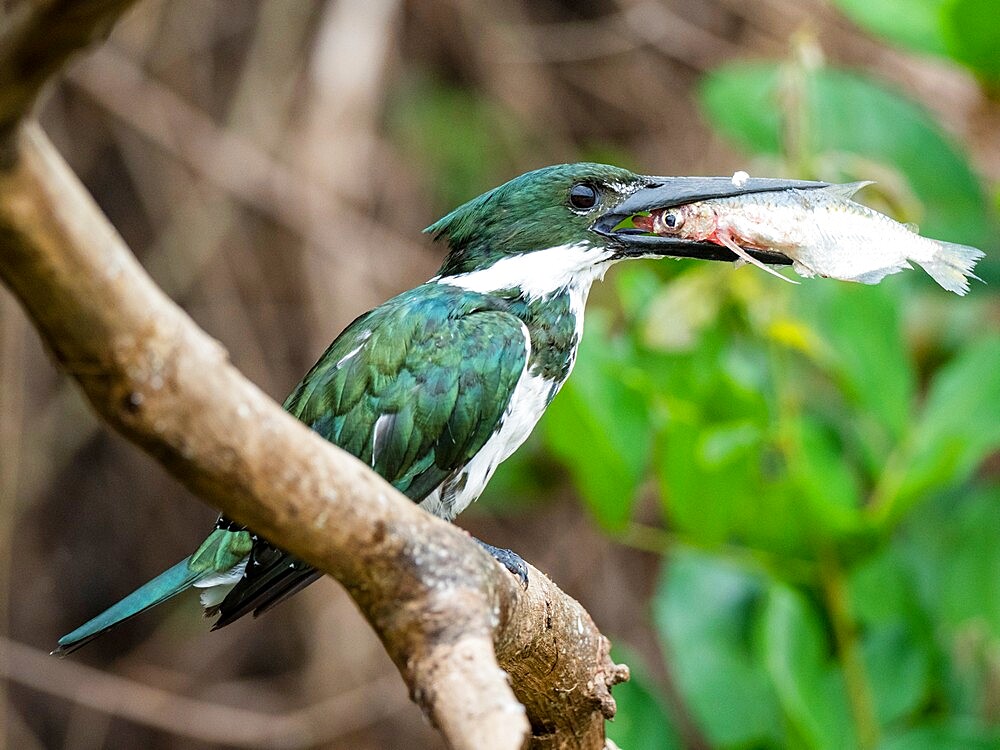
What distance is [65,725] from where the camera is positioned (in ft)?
13.8

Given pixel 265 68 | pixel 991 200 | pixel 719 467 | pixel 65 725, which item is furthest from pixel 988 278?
pixel 65 725

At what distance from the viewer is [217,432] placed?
1.08 meters

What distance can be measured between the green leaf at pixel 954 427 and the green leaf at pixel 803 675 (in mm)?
313

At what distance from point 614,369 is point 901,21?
3.97 ft

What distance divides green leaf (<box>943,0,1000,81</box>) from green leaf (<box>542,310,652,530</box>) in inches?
44.3

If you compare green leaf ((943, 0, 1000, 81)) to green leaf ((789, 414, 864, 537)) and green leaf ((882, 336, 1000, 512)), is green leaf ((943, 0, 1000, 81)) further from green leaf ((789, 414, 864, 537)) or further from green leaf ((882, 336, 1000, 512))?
green leaf ((789, 414, 864, 537))

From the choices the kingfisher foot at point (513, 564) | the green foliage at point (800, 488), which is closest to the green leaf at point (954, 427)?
the green foliage at point (800, 488)

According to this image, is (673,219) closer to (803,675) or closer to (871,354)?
(871,354)

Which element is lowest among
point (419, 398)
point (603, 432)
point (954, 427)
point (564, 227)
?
point (954, 427)

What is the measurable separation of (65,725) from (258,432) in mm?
3536

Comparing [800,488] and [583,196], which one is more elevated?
[583,196]

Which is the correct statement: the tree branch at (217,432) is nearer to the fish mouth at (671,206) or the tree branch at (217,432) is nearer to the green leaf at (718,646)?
the fish mouth at (671,206)

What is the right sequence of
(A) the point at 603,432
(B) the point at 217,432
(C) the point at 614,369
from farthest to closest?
(C) the point at 614,369
(A) the point at 603,432
(B) the point at 217,432

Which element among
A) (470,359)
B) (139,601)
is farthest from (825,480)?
(139,601)
